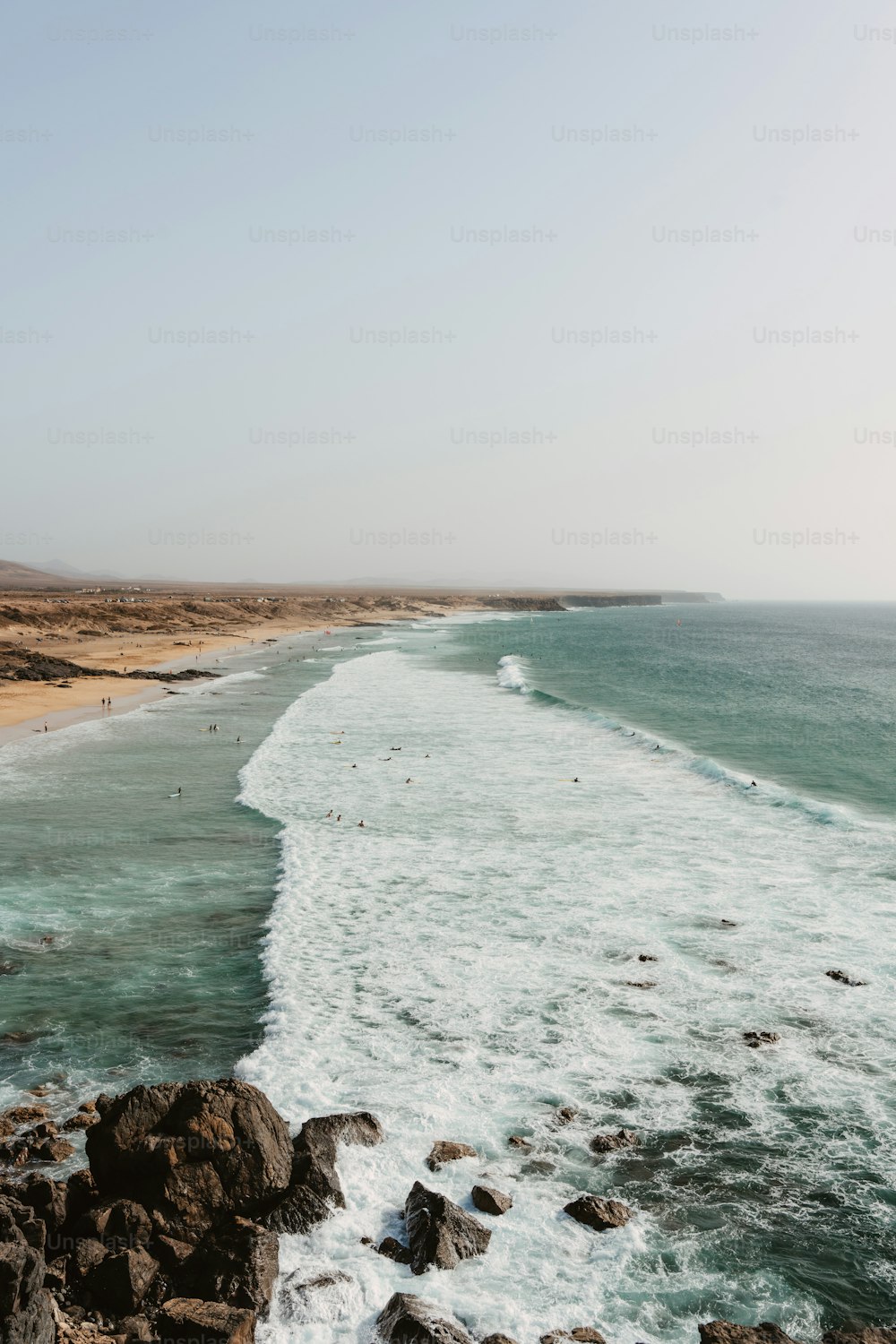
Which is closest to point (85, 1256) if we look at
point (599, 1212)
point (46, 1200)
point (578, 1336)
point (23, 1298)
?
point (46, 1200)

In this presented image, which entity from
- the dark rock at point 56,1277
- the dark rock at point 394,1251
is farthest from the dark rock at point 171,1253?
the dark rock at point 394,1251

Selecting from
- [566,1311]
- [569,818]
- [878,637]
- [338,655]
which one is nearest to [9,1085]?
[566,1311]

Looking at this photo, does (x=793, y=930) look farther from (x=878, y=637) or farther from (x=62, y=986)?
(x=878, y=637)

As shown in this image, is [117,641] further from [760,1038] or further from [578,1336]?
[578,1336]

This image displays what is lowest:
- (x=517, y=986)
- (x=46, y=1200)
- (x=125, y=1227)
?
(x=517, y=986)

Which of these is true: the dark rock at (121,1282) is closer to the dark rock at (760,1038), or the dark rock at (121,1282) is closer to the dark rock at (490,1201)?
the dark rock at (490,1201)

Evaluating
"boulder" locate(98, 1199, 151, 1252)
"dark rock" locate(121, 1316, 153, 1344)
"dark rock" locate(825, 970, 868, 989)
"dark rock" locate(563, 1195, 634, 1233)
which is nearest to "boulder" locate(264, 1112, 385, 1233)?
"boulder" locate(98, 1199, 151, 1252)
